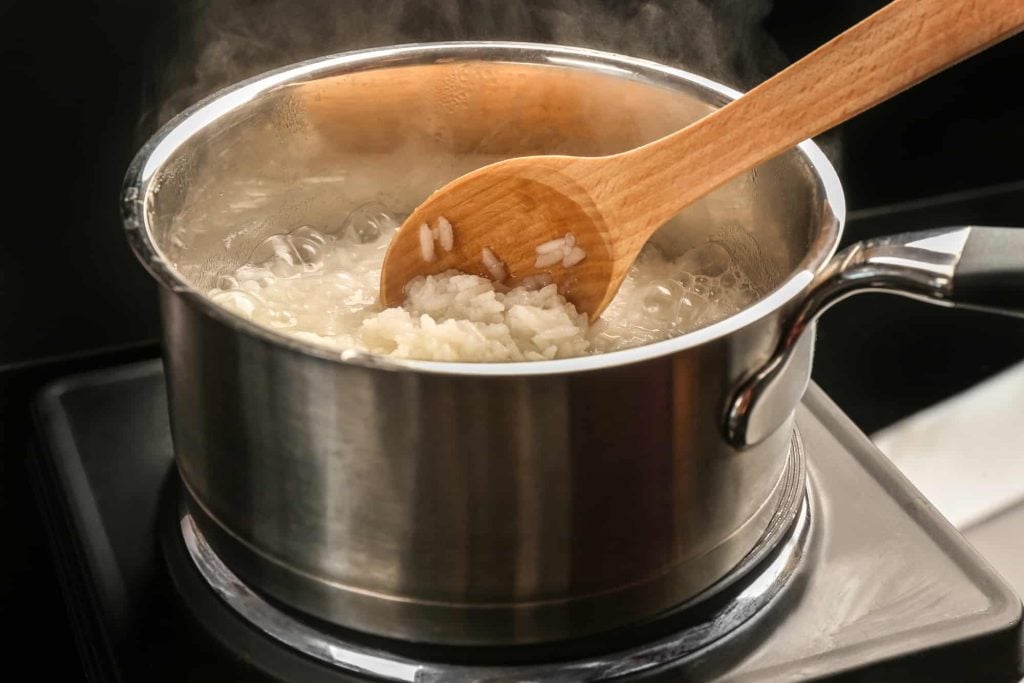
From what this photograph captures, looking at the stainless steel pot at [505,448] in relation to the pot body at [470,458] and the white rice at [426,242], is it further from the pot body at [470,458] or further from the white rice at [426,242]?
the white rice at [426,242]

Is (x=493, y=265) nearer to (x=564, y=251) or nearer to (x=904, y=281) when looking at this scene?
(x=564, y=251)

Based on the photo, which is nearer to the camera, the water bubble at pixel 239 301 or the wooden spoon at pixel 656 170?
the wooden spoon at pixel 656 170

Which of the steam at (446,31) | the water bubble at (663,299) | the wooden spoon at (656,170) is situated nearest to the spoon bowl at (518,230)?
the wooden spoon at (656,170)

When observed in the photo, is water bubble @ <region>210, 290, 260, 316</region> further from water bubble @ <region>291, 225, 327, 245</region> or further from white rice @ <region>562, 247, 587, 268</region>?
white rice @ <region>562, 247, 587, 268</region>

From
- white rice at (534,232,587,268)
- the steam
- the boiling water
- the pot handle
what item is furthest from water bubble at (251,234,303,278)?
the pot handle

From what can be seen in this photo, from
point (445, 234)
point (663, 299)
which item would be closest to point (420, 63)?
point (445, 234)

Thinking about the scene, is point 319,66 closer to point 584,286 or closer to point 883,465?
point 584,286

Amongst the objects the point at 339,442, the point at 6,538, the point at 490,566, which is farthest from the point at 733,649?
the point at 6,538

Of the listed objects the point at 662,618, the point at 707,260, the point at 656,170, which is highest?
the point at 656,170
